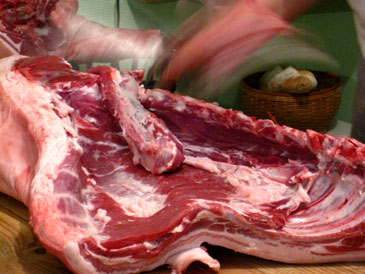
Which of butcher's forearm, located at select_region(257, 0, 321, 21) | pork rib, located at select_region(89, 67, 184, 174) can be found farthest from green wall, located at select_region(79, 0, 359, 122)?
butcher's forearm, located at select_region(257, 0, 321, 21)

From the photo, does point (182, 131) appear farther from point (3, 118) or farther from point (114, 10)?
point (114, 10)

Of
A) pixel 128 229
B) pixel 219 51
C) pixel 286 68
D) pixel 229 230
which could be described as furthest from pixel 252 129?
pixel 286 68

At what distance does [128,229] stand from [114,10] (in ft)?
4.19

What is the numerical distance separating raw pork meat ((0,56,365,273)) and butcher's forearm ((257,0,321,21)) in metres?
0.35

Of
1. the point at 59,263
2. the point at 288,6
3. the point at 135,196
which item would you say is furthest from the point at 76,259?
the point at 288,6

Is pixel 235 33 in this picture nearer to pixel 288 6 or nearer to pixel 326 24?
pixel 288 6

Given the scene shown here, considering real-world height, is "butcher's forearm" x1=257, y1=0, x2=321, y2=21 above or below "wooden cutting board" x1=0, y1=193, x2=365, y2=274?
above

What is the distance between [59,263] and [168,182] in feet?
1.31

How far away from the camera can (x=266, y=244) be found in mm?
1316

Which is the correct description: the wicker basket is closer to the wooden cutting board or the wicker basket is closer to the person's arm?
the person's arm

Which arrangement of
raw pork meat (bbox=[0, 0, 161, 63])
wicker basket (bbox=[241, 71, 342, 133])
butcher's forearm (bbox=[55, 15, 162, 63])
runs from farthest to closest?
wicker basket (bbox=[241, 71, 342, 133])
raw pork meat (bbox=[0, 0, 161, 63])
butcher's forearm (bbox=[55, 15, 162, 63])

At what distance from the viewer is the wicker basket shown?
292 cm

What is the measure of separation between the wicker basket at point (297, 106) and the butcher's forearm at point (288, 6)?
128cm

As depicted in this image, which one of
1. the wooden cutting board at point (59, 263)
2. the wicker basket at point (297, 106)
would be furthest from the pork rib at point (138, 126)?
the wicker basket at point (297, 106)
